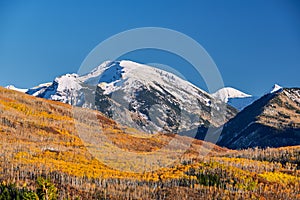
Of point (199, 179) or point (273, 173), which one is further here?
point (273, 173)

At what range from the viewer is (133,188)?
103m

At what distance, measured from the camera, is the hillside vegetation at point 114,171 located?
321 feet

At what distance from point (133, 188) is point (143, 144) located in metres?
92.4

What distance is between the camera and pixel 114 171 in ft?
423

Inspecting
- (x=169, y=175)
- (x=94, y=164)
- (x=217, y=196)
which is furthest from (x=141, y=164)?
(x=217, y=196)

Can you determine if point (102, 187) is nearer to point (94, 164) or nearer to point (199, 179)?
point (199, 179)

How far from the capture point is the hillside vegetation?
97.8 m

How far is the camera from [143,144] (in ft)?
642

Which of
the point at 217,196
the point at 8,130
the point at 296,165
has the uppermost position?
the point at 8,130

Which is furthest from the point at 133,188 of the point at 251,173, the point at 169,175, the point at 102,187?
the point at 251,173

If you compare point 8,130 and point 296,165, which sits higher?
point 8,130

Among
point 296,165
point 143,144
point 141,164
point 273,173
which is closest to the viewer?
point 273,173

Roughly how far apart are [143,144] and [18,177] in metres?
98.7

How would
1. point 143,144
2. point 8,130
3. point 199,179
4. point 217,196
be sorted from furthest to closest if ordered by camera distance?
1. point 143,144
2. point 8,130
3. point 199,179
4. point 217,196
